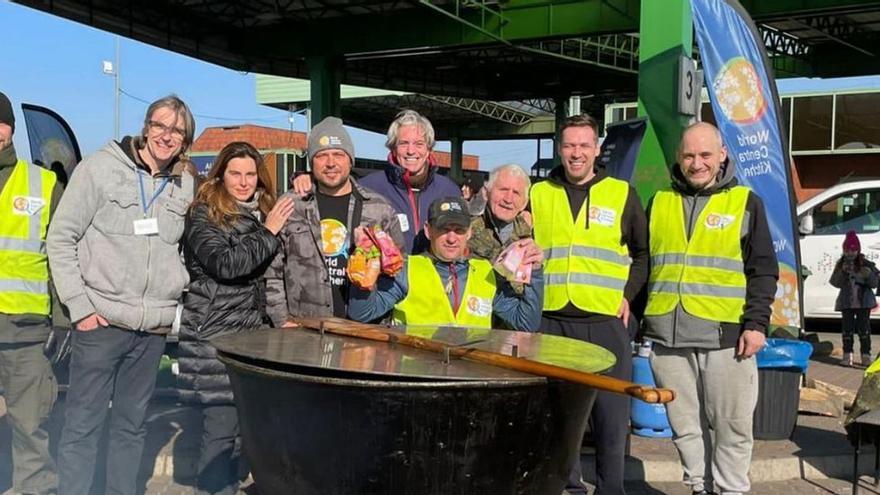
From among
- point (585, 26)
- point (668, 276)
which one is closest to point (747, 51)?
point (668, 276)

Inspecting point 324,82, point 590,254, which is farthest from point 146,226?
point 324,82

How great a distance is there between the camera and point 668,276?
3.83 metres

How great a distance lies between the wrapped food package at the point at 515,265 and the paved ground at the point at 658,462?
2.07 metres

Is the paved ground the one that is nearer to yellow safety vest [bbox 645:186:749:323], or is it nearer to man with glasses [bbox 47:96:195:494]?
man with glasses [bbox 47:96:195:494]

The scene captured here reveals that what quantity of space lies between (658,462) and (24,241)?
12.5 ft

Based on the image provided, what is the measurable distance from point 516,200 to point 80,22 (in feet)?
53.9

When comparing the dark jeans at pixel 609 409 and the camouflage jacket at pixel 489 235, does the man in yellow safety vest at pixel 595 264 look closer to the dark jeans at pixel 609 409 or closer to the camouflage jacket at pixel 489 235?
the dark jeans at pixel 609 409

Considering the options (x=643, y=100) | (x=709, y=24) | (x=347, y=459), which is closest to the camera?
(x=347, y=459)

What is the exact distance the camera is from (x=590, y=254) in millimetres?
3801

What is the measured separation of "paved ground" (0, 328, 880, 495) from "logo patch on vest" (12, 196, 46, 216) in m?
1.17

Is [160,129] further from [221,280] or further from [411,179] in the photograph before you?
[411,179]

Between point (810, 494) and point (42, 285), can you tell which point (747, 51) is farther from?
point (42, 285)

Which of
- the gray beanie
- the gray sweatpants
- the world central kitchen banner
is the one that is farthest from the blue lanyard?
the world central kitchen banner

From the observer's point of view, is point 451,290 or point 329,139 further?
point 329,139
